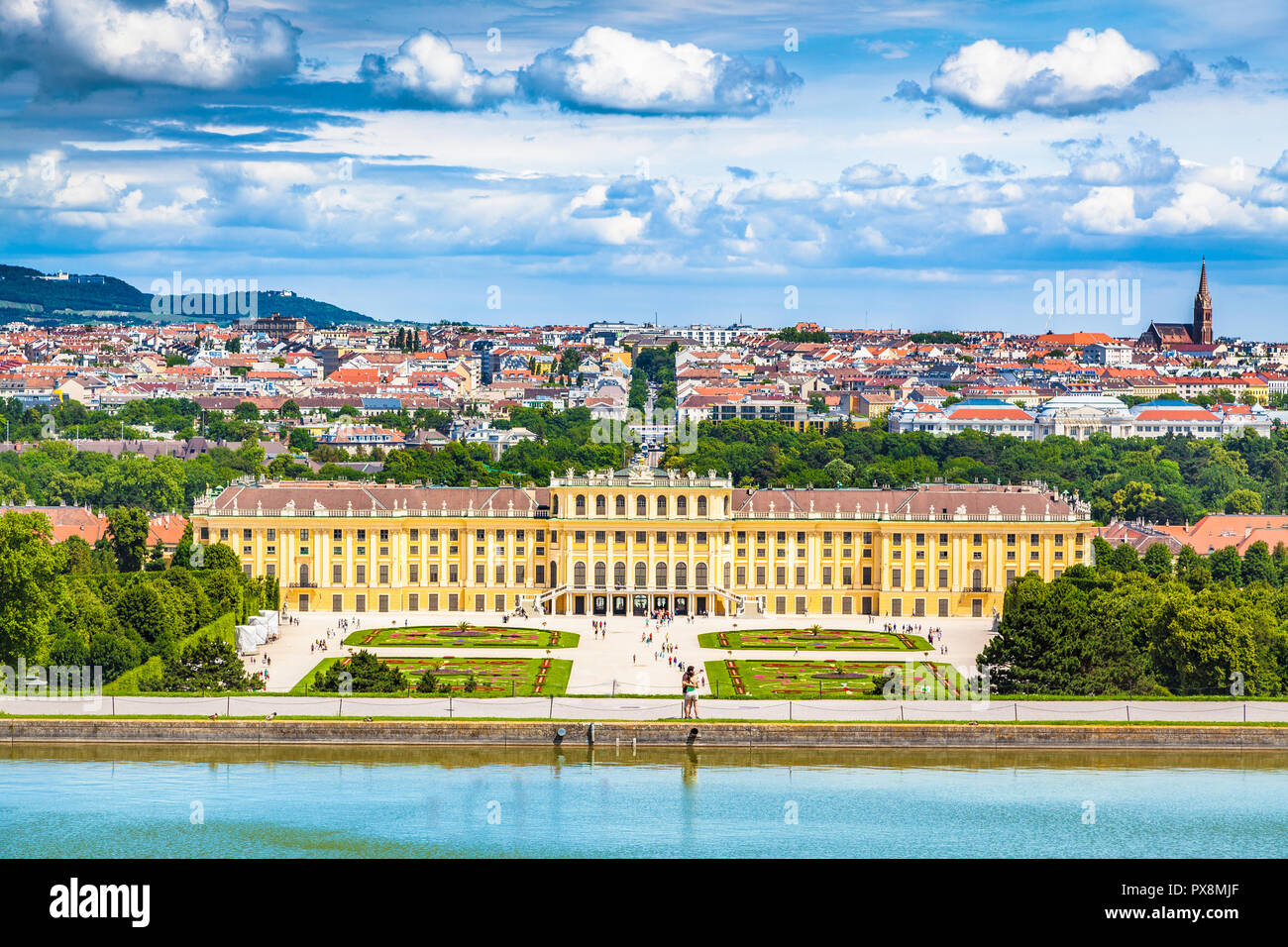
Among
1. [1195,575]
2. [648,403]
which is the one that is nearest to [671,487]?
[1195,575]

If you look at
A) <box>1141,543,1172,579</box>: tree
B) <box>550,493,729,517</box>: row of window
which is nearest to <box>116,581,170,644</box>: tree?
<box>550,493,729,517</box>: row of window

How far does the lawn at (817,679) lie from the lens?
5431cm

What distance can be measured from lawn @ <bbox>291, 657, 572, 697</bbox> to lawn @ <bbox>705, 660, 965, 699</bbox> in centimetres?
485

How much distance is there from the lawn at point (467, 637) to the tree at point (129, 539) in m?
17.8

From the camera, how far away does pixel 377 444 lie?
148m

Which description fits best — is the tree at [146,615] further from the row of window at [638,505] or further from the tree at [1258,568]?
the tree at [1258,568]

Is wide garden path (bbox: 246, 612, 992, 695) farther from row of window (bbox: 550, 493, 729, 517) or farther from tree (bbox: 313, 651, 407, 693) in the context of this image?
row of window (bbox: 550, 493, 729, 517)

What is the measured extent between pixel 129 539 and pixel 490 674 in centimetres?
3074

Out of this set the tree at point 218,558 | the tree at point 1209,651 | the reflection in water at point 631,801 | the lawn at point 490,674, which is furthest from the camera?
the tree at point 218,558

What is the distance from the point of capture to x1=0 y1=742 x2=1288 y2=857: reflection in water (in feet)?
127

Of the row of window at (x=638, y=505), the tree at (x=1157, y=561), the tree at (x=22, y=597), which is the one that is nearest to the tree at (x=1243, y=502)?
the tree at (x=1157, y=561)

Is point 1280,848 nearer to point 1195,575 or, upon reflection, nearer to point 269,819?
point 269,819

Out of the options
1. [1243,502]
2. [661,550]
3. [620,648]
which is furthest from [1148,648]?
[1243,502]

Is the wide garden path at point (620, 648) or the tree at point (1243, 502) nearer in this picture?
the wide garden path at point (620, 648)
